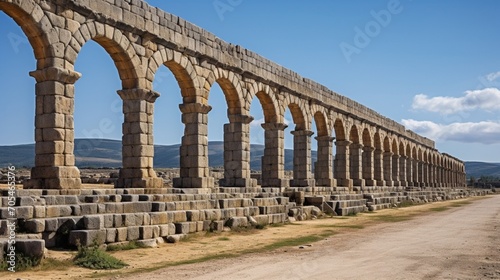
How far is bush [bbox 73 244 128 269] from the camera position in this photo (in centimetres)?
905

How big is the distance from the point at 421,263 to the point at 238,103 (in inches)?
467

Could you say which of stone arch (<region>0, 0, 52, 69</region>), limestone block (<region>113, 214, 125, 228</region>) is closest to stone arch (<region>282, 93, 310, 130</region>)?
stone arch (<region>0, 0, 52, 69</region>)

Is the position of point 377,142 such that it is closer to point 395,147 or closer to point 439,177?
point 395,147

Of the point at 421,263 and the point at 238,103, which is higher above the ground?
the point at 238,103

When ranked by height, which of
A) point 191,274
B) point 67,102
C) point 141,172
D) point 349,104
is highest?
point 349,104

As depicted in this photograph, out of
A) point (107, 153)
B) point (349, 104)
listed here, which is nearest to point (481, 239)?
point (349, 104)

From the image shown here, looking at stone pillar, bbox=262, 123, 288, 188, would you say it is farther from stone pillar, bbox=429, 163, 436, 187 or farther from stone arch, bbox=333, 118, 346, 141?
stone pillar, bbox=429, 163, 436, 187

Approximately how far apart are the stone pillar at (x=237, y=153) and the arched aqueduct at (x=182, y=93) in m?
0.03

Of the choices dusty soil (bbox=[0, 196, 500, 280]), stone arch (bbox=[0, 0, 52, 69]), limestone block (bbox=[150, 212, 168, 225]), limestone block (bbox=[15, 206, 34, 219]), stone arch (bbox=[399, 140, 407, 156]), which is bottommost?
dusty soil (bbox=[0, 196, 500, 280])

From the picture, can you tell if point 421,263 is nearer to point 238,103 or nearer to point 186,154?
point 186,154

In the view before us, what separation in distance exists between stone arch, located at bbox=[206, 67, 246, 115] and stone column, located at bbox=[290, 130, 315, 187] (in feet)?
18.8

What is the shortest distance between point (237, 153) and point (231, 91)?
212 centimetres

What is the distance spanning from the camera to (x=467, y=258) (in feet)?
31.6

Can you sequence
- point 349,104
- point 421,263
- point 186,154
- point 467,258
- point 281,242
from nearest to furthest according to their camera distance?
point 421,263, point 467,258, point 281,242, point 186,154, point 349,104
